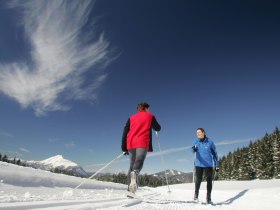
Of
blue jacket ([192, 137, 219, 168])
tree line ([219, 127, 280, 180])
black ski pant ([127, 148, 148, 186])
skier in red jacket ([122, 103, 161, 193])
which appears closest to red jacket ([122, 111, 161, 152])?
skier in red jacket ([122, 103, 161, 193])

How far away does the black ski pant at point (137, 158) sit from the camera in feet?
22.6

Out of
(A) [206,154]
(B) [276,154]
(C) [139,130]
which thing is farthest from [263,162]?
(C) [139,130]

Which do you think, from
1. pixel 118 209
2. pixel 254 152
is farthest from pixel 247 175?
pixel 118 209

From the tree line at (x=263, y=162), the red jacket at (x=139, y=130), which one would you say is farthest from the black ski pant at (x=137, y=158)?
the tree line at (x=263, y=162)

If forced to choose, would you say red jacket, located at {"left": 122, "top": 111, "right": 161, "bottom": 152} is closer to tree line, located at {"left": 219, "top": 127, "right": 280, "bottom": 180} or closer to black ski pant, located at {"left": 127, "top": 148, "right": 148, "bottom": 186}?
black ski pant, located at {"left": 127, "top": 148, "right": 148, "bottom": 186}

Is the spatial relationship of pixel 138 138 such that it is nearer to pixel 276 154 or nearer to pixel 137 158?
pixel 137 158

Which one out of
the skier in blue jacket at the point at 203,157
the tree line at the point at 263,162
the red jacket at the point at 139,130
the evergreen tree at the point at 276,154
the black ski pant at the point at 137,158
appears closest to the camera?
the black ski pant at the point at 137,158

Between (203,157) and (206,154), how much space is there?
0.14m

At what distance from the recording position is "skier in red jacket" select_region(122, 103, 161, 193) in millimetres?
6891

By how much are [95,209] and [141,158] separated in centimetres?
266

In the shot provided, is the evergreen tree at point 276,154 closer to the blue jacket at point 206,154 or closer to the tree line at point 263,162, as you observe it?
the tree line at point 263,162

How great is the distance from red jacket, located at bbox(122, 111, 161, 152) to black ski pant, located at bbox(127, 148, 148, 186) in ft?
0.36

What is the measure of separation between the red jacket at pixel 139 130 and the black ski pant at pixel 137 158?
0.11m

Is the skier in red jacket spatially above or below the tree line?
below
